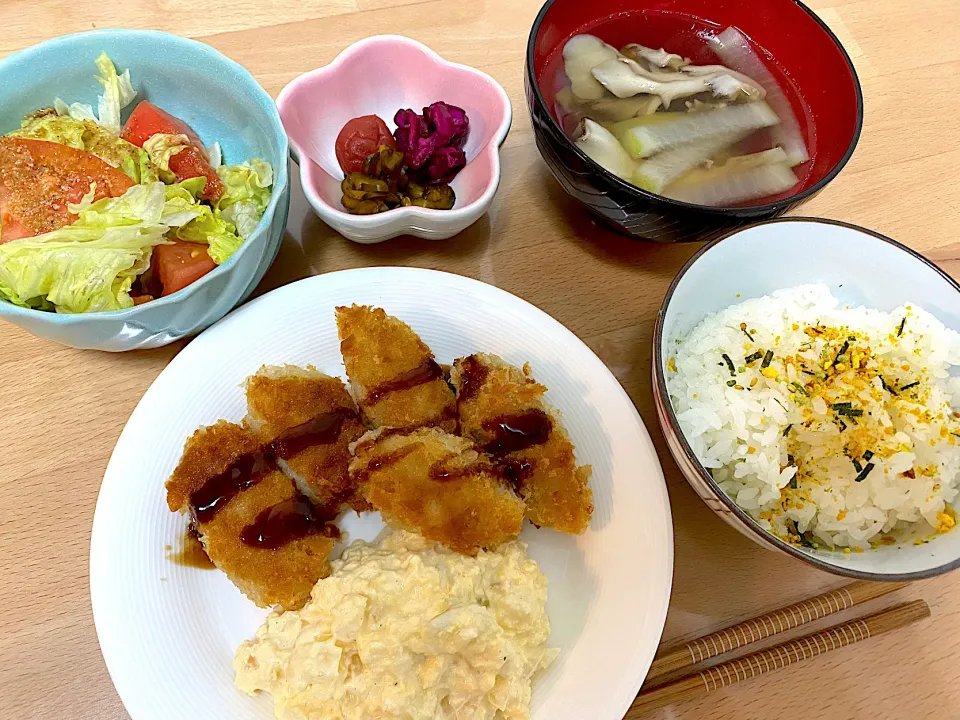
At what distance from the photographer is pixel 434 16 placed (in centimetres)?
206

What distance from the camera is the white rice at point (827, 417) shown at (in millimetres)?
1320

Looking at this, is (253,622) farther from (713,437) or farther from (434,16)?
(434,16)

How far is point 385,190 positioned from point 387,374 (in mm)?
505

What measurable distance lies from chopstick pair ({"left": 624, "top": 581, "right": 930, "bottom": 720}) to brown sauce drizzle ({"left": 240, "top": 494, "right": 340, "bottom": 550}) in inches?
30.0

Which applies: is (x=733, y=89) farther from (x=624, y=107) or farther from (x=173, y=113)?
(x=173, y=113)

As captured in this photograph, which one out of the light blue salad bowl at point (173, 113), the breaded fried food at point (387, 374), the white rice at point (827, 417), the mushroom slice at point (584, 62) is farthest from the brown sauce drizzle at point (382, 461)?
the mushroom slice at point (584, 62)

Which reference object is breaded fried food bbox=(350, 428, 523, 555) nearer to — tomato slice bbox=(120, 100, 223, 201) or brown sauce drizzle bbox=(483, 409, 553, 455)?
brown sauce drizzle bbox=(483, 409, 553, 455)

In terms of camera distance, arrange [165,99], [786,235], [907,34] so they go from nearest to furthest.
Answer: [786,235] → [165,99] → [907,34]

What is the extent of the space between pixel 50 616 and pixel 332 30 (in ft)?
5.75

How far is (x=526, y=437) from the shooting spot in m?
1.36

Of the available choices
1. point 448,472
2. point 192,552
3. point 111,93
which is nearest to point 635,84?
point 448,472

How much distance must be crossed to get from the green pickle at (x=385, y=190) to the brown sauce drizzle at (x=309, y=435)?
21.0 inches

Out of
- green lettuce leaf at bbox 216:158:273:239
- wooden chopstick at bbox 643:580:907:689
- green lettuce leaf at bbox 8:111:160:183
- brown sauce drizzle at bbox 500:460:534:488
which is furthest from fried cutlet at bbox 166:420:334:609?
wooden chopstick at bbox 643:580:907:689

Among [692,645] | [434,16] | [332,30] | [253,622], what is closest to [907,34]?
[434,16]
